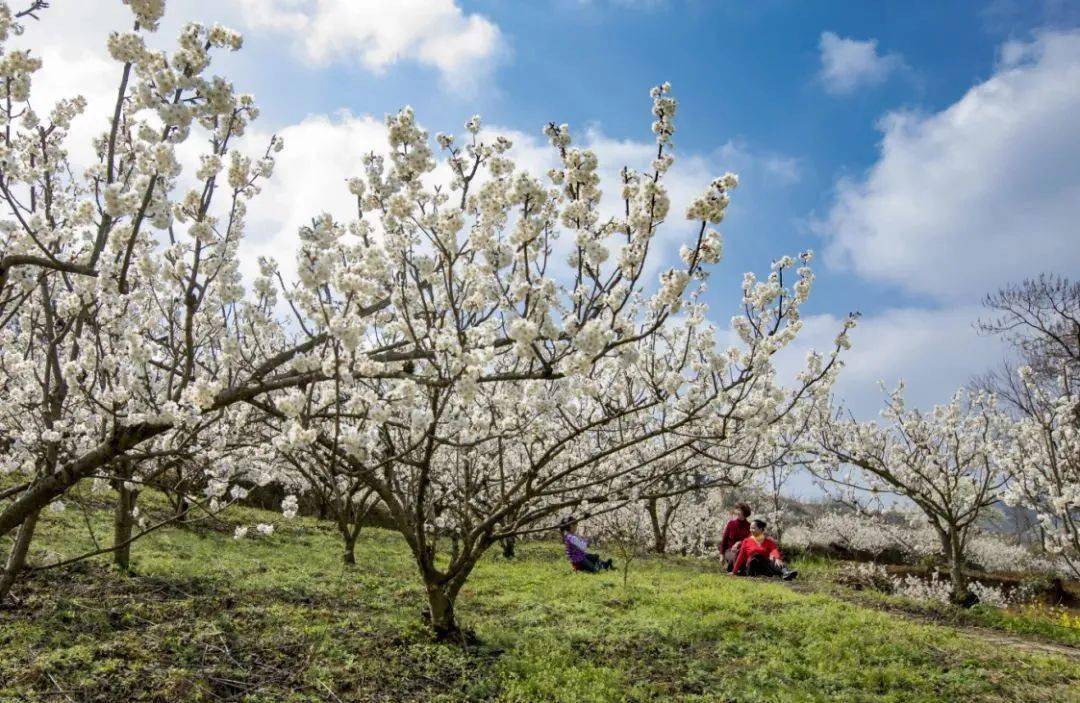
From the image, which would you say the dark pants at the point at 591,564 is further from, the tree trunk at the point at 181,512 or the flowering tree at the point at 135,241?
the flowering tree at the point at 135,241

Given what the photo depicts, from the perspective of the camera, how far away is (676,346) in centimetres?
1083

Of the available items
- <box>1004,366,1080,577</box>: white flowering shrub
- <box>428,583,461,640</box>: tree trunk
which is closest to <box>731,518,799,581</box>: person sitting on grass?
<box>1004,366,1080,577</box>: white flowering shrub

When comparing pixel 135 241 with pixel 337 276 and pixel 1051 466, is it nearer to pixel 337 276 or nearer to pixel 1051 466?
pixel 337 276

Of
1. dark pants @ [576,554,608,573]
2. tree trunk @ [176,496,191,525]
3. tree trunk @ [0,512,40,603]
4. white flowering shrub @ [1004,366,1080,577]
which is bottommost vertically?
dark pants @ [576,554,608,573]

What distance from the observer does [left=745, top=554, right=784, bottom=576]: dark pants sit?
47.6 ft

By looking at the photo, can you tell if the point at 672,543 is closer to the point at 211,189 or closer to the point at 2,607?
the point at 2,607

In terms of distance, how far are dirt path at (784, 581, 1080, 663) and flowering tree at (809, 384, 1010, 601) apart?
1703mm

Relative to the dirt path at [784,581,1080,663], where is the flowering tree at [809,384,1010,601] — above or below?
above

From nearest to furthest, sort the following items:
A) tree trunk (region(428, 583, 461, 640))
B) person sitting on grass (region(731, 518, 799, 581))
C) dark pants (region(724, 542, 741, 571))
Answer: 1. tree trunk (region(428, 583, 461, 640))
2. person sitting on grass (region(731, 518, 799, 581))
3. dark pants (region(724, 542, 741, 571))

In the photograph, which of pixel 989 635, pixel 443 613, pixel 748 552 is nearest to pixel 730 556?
pixel 748 552

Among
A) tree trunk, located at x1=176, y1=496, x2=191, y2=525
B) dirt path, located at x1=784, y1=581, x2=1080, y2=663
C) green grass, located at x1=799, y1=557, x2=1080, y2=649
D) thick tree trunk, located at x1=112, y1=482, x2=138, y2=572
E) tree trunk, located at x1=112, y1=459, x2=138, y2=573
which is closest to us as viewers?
tree trunk, located at x1=176, y1=496, x2=191, y2=525

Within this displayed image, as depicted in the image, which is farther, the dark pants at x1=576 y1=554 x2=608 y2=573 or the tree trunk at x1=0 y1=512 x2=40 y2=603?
the dark pants at x1=576 y1=554 x2=608 y2=573

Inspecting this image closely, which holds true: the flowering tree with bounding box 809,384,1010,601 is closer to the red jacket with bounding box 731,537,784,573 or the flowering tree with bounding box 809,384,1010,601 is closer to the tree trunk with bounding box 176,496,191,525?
the red jacket with bounding box 731,537,784,573

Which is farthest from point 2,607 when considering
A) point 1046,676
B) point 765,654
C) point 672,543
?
point 672,543
